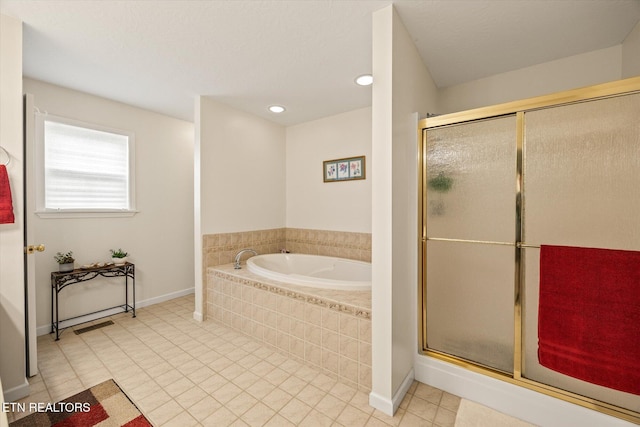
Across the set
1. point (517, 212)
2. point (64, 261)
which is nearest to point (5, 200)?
point (64, 261)

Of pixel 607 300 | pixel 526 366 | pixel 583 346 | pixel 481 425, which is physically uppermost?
pixel 607 300

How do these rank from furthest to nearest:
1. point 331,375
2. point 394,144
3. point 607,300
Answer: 1. point 331,375
2. point 394,144
3. point 607,300

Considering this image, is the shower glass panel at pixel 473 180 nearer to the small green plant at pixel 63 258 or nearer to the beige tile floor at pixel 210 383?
the beige tile floor at pixel 210 383

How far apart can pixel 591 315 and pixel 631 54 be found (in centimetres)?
177

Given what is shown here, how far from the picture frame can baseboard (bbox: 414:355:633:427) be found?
2.04m

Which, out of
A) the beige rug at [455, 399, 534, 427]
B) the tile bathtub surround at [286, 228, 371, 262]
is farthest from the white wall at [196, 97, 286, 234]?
the beige rug at [455, 399, 534, 427]

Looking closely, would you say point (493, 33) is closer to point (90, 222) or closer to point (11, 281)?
point (11, 281)

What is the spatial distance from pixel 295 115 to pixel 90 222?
2.60 meters

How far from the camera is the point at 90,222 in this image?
2852 mm

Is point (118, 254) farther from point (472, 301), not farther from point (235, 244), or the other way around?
point (472, 301)

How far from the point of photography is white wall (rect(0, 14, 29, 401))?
1.64m

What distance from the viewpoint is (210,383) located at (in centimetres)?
187

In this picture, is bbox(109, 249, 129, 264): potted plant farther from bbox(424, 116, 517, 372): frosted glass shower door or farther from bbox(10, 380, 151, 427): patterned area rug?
bbox(424, 116, 517, 372): frosted glass shower door

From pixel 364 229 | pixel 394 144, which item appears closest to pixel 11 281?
pixel 394 144
